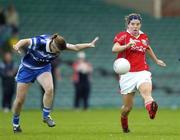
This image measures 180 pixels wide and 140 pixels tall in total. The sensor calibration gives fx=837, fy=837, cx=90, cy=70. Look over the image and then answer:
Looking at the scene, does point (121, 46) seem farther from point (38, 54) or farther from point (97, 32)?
point (97, 32)

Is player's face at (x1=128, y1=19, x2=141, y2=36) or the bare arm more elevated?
player's face at (x1=128, y1=19, x2=141, y2=36)

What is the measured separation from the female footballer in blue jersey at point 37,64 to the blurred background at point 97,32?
1564 centimetres

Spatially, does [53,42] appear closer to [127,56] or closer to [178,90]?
[127,56]

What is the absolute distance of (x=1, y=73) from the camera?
104 feet

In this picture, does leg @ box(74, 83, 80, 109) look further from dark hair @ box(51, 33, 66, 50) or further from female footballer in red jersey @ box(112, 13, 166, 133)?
dark hair @ box(51, 33, 66, 50)

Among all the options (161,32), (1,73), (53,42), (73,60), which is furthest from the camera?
(161,32)

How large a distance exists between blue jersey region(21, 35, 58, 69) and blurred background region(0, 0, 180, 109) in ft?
51.6

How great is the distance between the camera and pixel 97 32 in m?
36.7

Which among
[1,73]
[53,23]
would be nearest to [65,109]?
[1,73]

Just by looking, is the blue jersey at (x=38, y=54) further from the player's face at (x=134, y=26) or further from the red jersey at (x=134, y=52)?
the player's face at (x=134, y=26)

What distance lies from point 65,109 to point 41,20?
18.3 feet

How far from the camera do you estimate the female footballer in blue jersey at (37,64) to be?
1645 centimetres

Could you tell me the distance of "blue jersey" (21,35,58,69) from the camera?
54.1 ft

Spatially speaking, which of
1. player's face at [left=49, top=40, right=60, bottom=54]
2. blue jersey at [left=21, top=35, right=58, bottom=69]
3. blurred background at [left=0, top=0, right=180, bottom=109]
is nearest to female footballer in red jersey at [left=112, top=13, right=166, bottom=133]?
player's face at [left=49, top=40, right=60, bottom=54]
